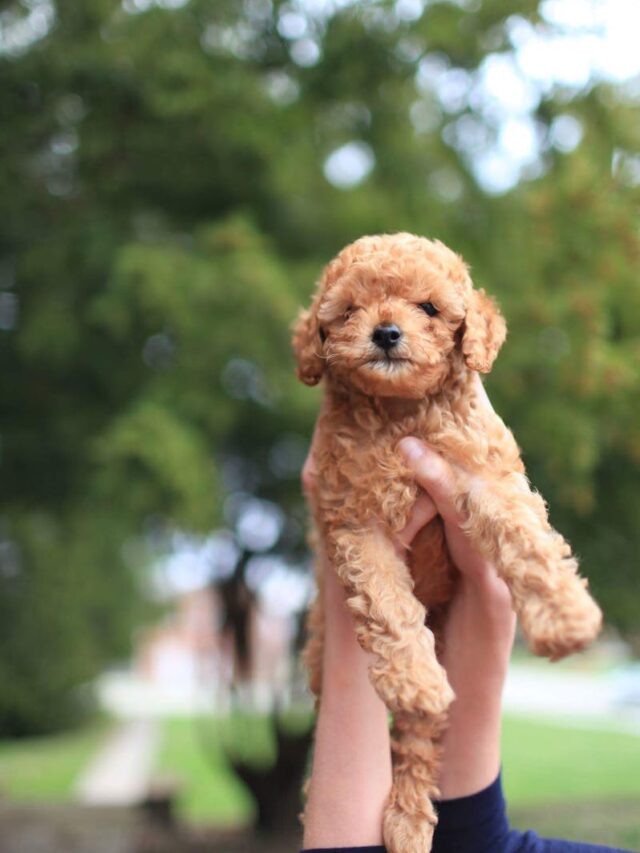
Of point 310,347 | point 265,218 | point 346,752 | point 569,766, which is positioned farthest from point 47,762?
point 310,347

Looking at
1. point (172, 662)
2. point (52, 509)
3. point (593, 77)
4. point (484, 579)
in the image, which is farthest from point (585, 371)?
point (172, 662)

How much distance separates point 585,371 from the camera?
233 inches

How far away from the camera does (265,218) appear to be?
809cm

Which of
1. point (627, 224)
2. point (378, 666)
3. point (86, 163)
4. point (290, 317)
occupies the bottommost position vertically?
point (378, 666)

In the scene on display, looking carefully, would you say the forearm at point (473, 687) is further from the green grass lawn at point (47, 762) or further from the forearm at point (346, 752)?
the green grass lawn at point (47, 762)

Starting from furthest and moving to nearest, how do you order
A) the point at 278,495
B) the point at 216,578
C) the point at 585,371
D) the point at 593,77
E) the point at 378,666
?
the point at 216,578 < the point at 278,495 < the point at 593,77 < the point at 585,371 < the point at 378,666

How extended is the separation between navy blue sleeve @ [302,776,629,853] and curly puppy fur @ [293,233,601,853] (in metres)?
0.19

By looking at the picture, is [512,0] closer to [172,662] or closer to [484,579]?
[484,579]

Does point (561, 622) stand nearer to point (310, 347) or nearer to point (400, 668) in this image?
point (400, 668)

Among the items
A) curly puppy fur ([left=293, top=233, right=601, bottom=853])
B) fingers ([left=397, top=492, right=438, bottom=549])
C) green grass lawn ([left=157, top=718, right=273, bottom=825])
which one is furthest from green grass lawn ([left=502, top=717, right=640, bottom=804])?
fingers ([left=397, top=492, right=438, bottom=549])

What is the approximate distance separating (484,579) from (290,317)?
4.12 meters

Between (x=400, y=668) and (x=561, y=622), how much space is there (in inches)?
15.2

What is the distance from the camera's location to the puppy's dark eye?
2.22m

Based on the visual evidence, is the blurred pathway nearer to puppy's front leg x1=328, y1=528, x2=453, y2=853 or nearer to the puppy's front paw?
puppy's front leg x1=328, y1=528, x2=453, y2=853
